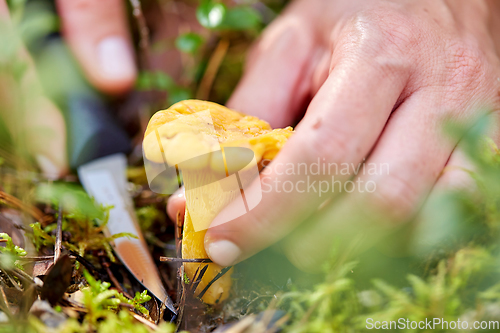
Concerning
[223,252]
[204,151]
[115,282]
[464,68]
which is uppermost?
[464,68]

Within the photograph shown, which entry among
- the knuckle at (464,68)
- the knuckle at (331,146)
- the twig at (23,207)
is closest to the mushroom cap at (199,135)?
the knuckle at (331,146)

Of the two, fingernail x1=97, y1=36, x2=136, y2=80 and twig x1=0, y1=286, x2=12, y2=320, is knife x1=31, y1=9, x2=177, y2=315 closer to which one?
fingernail x1=97, y1=36, x2=136, y2=80

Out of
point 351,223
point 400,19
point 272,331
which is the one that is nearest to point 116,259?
point 272,331

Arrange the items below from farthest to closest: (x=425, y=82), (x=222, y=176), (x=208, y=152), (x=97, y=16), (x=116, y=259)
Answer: (x=97, y=16), (x=116, y=259), (x=425, y=82), (x=222, y=176), (x=208, y=152)

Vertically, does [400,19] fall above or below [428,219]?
above

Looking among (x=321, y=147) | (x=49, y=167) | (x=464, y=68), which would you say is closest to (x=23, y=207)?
(x=49, y=167)

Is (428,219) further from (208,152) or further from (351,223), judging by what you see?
(208,152)

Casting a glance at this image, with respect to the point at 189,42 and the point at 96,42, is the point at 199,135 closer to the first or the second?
the point at 189,42
